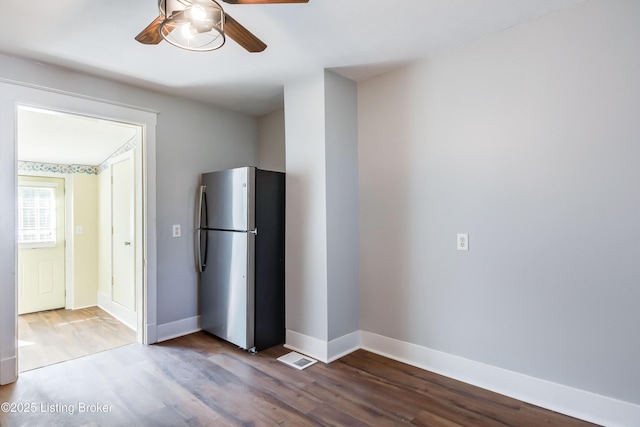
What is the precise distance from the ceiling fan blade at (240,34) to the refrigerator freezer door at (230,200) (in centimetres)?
120

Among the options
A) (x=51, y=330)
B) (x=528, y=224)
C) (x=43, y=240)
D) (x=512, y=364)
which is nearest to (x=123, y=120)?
(x=51, y=330)

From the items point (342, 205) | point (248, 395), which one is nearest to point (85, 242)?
point (248, 395)

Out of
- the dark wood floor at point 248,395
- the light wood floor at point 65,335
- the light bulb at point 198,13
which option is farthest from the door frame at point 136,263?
the light bulb at point 198,13

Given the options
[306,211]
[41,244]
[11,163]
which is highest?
[11,163]

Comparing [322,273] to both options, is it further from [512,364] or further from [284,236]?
[512,364]

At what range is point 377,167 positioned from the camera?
9.79 ft

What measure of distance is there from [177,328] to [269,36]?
285cm

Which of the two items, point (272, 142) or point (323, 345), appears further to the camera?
point (272, 142)

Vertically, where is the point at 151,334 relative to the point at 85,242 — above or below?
below

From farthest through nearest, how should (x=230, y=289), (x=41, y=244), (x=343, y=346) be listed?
(x=41, y=244), (x=230, y=289), (x=343, y=346)

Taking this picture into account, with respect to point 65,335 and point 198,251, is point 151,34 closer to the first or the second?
point 198,251

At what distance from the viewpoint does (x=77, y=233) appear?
15.7ft

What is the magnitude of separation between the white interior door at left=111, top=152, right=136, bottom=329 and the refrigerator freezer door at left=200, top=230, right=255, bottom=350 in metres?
1.05

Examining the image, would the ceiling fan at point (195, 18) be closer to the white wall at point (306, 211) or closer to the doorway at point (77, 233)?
the white wall at point (306, 211)
